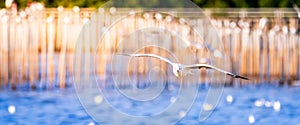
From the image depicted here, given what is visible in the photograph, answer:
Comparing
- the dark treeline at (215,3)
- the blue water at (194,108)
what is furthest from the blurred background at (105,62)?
the dark treeline at (215,3)

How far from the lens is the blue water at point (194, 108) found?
10758 mm

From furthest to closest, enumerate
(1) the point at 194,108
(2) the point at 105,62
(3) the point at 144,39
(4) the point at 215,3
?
(4) the point at 215,3, (3) the point at 144,39, (2) the point at 105,62, (1) the point at 194,108

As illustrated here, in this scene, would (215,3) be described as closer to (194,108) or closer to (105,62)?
(105,62)

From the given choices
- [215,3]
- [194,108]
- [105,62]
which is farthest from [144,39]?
[215,3]

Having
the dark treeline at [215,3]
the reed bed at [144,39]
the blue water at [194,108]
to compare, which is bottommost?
the blue water at [194,108]

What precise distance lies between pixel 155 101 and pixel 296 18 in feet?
11.6

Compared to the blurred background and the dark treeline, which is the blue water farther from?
the dark treeline

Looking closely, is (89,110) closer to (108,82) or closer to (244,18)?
(108,82)

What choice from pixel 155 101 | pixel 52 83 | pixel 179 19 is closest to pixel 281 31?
pixel 179 19

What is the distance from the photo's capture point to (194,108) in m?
11.7

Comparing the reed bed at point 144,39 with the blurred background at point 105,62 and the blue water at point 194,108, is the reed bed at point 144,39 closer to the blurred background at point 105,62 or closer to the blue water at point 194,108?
the blurred background at point 105,62

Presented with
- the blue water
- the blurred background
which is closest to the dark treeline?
the blurred background

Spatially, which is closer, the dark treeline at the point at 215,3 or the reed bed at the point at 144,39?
the reed bed at the point at 144,39

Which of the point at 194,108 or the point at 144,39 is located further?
the point at 144,39
